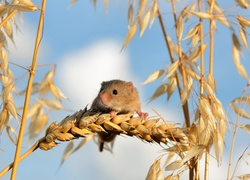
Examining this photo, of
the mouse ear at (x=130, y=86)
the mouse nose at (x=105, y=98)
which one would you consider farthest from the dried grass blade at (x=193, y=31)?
the mouse ear at (x=130, y=86)

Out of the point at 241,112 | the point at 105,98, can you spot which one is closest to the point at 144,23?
the point at 241,112

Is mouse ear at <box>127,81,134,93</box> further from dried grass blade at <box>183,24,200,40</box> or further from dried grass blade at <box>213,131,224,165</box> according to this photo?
dried grass blade at <box>213,131,224,165</box>

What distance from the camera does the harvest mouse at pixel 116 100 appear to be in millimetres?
3735

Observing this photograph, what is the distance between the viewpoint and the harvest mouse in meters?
3.73

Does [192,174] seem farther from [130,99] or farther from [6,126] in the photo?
[130,99]

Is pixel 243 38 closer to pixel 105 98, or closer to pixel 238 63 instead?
pixel 238 63

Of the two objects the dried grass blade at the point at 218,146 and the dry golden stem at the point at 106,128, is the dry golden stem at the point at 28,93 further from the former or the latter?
the dried grass blade at the point at 218,146


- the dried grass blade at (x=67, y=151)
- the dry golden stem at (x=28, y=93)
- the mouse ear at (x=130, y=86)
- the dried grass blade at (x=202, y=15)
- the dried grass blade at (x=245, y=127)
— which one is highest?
the dried grass blade at (x=202, y=15)

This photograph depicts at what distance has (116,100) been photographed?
12.5 ft

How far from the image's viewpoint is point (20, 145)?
192 centimetres

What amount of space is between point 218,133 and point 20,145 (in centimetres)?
98

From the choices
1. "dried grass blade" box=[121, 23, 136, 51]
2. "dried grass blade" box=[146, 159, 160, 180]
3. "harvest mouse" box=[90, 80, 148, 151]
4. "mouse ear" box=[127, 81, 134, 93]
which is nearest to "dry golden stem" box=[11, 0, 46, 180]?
"dried grass blade" box=[146, 159, 160, 180]

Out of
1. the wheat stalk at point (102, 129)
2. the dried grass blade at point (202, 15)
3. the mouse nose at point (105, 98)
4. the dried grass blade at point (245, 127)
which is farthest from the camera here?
the mouse nose at point (105, 98)

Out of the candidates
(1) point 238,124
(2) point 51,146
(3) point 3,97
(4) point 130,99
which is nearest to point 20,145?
(2) point 51,146
